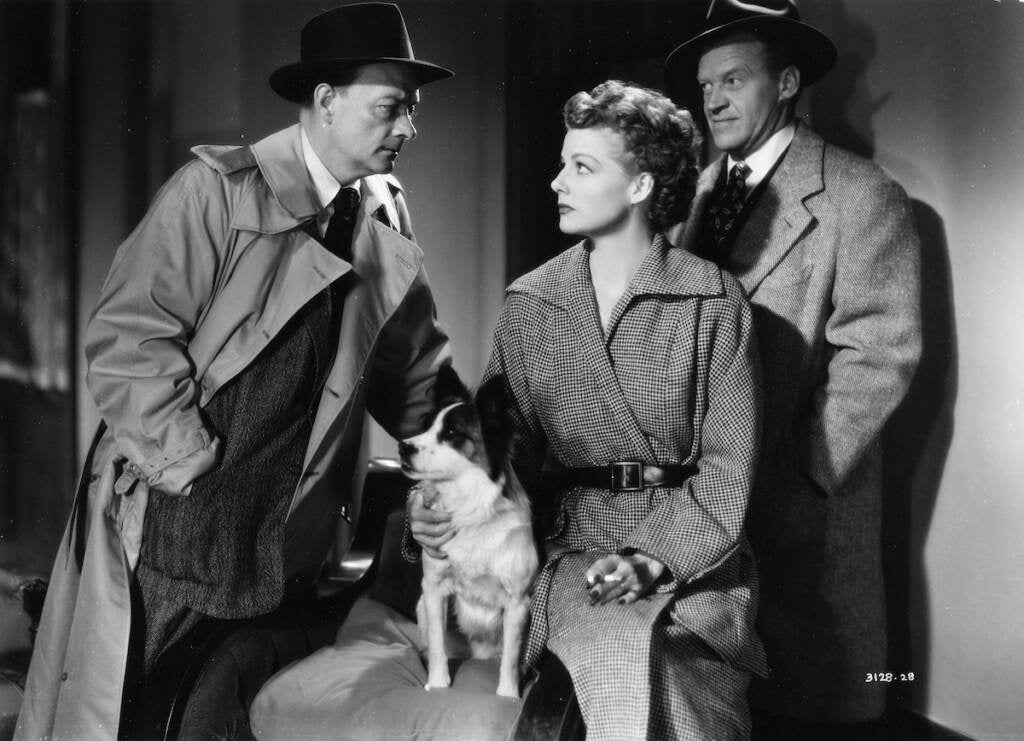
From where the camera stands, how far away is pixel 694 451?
2.14 meters

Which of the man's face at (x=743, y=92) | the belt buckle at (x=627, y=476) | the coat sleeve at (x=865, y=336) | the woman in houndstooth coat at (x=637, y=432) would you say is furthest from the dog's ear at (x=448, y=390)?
the man's face at (x=743, y=92)

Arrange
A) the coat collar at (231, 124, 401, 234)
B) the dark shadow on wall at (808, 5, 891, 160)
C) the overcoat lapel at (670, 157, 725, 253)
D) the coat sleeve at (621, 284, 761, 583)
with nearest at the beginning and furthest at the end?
the coat sleeve at (621, 284, 761, 583) < the coat collar at (231, 124, 401, 234) < the overcoat lapel at (670, 157, 725, 253) < the dark shadow on wall at (808, 5, 891, 160)

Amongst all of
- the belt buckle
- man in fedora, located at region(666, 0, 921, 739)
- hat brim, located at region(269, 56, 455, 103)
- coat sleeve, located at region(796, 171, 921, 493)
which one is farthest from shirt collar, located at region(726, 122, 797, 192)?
the belt buckle

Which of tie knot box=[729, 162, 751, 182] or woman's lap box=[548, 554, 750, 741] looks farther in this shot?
tie knot box=[729, 162, 751, 182]

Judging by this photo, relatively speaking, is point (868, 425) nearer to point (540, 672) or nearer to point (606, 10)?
point (540, 672)

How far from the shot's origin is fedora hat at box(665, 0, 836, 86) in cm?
264

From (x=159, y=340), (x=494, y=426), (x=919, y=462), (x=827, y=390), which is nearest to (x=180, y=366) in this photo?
(x=159, y=340)

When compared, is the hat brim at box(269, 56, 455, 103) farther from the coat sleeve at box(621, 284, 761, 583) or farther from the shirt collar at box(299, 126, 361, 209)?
the coat sleeve at box(621, 284, 761, 583)

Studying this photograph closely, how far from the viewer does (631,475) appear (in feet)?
7.09

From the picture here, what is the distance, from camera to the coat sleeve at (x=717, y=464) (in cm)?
199

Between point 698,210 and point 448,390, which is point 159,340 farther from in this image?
point 698,210

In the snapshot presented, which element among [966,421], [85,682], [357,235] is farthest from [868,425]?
[85,682]

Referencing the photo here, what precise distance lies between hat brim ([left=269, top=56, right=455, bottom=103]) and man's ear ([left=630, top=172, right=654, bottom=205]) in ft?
1.88

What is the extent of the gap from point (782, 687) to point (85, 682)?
1888 millimetres
